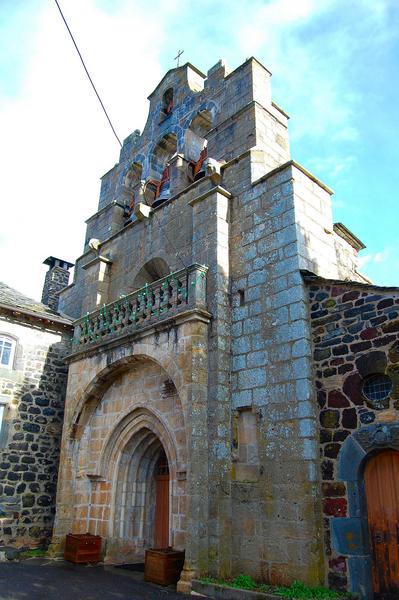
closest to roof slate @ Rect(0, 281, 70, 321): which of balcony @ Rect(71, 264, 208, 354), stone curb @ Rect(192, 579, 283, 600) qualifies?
balcony @ Rect(71, 264, 208, 354)

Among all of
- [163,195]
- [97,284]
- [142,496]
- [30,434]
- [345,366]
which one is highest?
[163,195]

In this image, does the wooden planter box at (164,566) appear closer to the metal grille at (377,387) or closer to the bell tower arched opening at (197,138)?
the metal grille at (377,387)

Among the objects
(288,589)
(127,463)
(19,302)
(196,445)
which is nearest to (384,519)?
(288,589)

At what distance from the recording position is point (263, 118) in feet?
35.0

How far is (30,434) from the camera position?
446 inches

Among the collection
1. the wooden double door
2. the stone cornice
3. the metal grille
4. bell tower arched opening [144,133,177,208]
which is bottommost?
the wooden double door

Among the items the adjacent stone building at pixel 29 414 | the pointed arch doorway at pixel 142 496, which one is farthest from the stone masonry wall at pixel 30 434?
the pointed arch doorway at pixel 142 496

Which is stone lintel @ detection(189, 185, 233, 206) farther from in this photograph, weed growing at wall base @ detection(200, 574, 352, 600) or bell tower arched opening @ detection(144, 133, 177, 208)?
weed growing at wall base @ detection(200, 574, 352, 600)

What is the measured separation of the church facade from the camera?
22.1 ft

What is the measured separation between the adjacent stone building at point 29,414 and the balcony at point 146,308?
146cm

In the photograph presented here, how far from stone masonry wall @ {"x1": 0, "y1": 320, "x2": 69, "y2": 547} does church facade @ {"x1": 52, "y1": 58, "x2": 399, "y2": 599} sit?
1.20 metres

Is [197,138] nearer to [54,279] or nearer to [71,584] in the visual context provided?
[54,279]

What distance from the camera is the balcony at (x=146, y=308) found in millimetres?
8727

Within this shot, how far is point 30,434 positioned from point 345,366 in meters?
7.79
